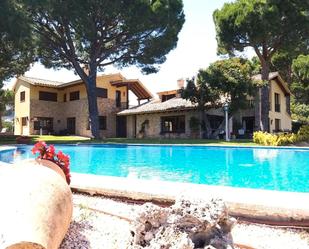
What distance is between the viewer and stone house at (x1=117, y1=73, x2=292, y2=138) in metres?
28.0

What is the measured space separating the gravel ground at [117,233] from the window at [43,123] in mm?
30814

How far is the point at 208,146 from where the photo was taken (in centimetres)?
1892

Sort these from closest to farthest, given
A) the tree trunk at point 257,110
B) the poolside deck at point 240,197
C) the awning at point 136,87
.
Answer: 1. the poolside deck at point 240,197
2. the tree trunk at point 257,110
3. the awning at point 136,87

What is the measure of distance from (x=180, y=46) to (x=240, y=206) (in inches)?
1014

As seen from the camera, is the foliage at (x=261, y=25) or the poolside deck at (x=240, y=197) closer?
the poolside deck at (x=240, y=197)

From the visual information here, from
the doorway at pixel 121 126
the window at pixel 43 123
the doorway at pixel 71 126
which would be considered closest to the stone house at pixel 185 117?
the doorway at pixel 121 126

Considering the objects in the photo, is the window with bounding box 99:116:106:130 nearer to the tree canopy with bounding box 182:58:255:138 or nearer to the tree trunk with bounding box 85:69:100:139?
the tree trunk with bounding box 85:69:100:139

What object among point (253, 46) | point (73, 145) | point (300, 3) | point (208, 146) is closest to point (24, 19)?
point (73, 145)

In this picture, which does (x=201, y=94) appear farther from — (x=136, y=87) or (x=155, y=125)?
(x=136, y=87)

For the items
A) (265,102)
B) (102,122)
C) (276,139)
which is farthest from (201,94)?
(102,122)

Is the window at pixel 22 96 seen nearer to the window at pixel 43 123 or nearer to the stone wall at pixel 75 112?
the stone wall at pixel 75 112

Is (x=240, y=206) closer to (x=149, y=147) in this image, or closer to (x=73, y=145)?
(x=149, y=147)

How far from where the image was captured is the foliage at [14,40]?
844 inches

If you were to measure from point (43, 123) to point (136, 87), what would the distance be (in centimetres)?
985
